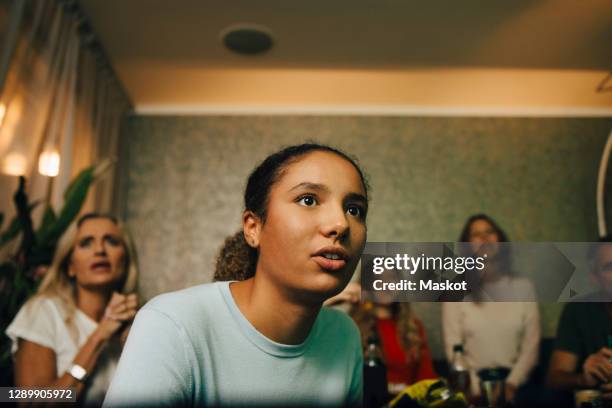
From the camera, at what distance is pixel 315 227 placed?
456 millimetres

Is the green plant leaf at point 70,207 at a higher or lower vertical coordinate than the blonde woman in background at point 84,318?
higher

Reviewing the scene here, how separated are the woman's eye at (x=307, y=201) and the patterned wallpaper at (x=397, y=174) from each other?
0.36ft

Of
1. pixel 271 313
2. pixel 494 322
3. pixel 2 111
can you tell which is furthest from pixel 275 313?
pixel 2 111

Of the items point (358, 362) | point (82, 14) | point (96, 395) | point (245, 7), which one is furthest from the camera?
point (82, 14)

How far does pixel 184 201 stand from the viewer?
949 mm

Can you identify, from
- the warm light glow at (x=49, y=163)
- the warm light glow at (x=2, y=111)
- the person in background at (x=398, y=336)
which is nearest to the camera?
the warm light glow at (x=2, y=111)

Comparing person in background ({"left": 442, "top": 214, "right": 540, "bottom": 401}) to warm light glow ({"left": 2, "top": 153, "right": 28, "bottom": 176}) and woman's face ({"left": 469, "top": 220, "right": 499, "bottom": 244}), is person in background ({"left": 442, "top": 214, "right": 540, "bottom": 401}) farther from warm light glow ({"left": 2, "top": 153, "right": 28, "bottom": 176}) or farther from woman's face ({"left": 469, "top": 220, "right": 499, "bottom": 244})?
warm light glow ({"left": 2, "top": 153, "right": 28, "bottom": 176})

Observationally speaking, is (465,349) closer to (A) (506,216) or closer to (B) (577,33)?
(A) (506,216)

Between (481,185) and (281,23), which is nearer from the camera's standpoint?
(481,185)

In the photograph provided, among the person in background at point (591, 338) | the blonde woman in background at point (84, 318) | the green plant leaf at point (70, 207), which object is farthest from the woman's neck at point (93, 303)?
the person in background at point (591, 338)

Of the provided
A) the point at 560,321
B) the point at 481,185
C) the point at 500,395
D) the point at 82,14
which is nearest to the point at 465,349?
the point at 500,395

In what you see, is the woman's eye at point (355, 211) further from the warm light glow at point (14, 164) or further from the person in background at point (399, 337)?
the warm light glow at point (14, 164)

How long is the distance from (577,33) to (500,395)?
620 millimetres

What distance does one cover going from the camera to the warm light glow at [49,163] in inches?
53.3
